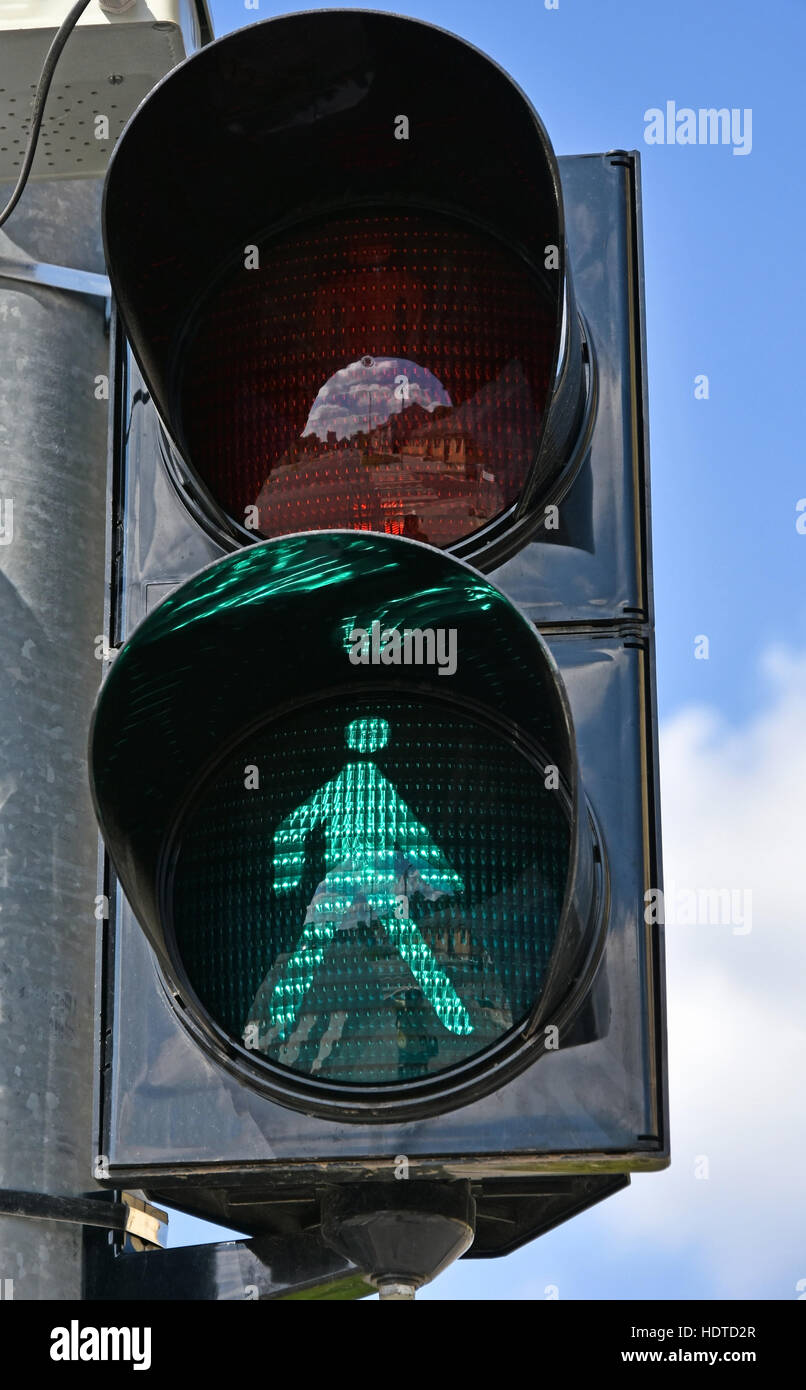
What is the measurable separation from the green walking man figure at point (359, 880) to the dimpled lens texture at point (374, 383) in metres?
0.38

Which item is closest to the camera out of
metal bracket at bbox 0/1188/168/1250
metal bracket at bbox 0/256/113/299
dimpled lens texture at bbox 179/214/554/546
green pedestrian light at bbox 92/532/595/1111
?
green pedestrian light at bbox 92/532/595/1111

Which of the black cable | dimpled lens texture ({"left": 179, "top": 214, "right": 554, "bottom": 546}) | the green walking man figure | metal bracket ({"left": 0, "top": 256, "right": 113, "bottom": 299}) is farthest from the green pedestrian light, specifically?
metal bracket ({"left": 0, "top": 256, "right": 113, "bottom": 299})

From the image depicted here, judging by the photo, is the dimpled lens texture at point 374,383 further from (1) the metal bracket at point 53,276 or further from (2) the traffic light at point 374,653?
(1) the metal bracket at point 53,276

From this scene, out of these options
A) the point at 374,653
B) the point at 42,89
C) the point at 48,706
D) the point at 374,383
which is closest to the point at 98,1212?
the point at 48,706

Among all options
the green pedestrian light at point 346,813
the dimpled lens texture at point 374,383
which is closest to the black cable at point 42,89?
the dimpled lens texture at point 374,383

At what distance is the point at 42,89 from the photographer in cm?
318

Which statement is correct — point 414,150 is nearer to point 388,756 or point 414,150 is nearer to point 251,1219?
point 388,756

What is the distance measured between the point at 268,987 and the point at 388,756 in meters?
0.32

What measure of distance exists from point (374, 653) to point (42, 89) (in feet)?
3.49

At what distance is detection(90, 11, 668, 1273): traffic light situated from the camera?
8.38ft

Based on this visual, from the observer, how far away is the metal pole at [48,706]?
311cm

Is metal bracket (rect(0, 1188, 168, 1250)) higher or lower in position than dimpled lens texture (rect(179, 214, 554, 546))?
lower

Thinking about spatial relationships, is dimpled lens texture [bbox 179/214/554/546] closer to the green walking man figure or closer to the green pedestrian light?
the green pedestrian light
